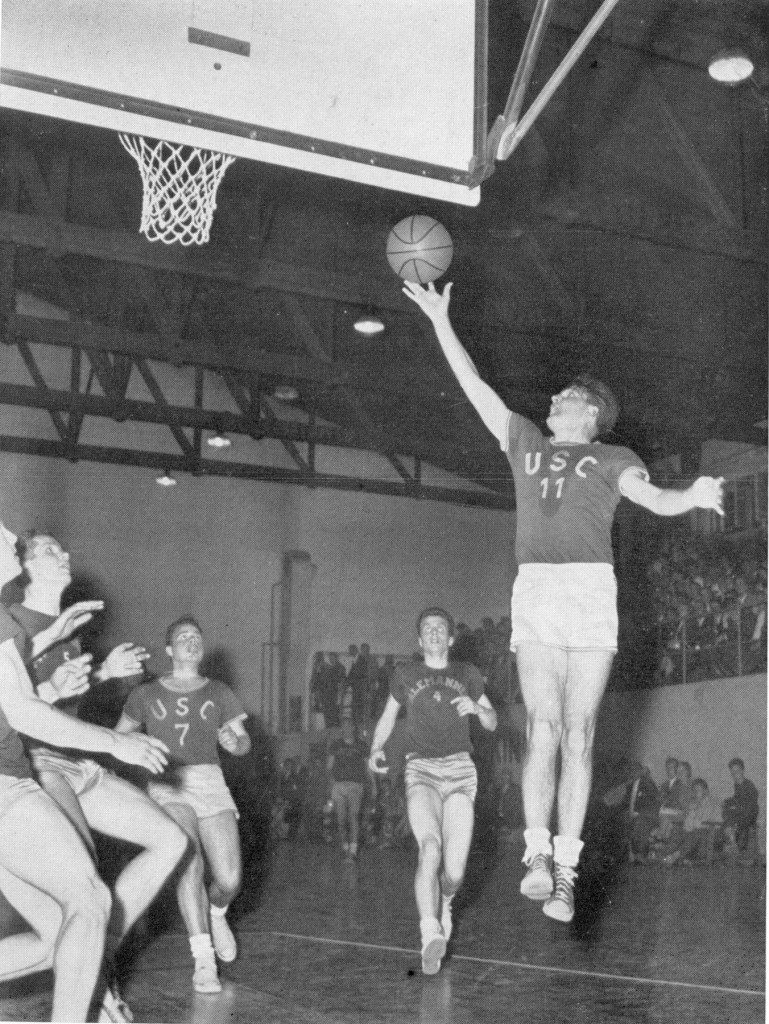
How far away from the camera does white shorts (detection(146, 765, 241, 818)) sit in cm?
680

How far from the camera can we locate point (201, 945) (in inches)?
254

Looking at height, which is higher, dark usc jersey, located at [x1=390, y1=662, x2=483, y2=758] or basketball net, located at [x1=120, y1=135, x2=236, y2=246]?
basketball net, located at [x1=120, y1=135, x2=236, y2=246]

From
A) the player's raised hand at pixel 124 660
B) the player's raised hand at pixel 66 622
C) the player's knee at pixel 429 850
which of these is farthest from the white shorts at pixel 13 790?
the player's knee at pixel 429 850

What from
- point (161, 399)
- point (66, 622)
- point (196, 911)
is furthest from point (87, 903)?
point (161, 399)

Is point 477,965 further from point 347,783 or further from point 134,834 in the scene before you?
point 347,783

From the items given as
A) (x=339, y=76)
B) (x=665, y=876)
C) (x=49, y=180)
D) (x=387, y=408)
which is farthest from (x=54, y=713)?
(x=387, y=408)

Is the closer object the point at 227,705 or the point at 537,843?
the point at 537,843

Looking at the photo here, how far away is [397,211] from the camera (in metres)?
11.5

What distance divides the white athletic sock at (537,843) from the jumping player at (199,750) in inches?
80.3

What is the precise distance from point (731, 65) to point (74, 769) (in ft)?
21.2

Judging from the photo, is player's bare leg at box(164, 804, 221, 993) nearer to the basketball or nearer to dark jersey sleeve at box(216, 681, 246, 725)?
dark jersey sleeve at box(216, 681, 246, 725)

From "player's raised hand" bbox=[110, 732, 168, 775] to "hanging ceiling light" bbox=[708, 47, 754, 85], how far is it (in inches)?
247

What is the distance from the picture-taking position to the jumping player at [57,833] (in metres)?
4.44

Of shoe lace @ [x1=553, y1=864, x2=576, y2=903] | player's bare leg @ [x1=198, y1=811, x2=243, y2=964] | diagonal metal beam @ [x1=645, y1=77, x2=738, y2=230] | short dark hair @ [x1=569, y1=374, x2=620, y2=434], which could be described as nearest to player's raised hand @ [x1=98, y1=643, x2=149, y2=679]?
player's bare leg @ [x1=198, y1=811, x2=243, y2=964]
